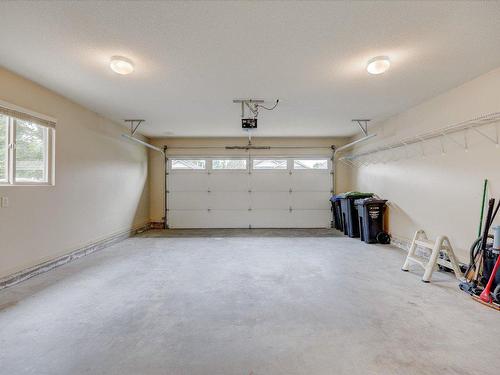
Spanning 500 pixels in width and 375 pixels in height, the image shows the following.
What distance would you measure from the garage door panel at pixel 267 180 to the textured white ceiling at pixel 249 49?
9.81 ft

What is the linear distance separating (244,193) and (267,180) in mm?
737

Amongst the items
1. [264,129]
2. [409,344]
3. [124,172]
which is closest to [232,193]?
[264,129]

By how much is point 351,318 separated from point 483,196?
7.43 feet

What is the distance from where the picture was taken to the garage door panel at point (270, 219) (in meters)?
6.86

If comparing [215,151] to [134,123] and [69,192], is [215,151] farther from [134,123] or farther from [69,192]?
[69,192]

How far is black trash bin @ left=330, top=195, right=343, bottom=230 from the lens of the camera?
20.3 feet

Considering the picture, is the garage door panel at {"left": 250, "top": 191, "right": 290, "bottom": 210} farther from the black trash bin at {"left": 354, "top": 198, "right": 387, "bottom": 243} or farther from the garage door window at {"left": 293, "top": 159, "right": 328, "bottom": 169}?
the black trash bin at {"left": 354, "top": 198, "right": 387, "bottom": 243}

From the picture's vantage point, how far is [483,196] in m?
2.90

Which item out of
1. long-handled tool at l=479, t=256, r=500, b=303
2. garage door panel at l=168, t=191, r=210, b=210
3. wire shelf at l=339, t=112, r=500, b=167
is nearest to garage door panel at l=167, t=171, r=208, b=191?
garage door panel at l=168, t=191, r=210, b=210

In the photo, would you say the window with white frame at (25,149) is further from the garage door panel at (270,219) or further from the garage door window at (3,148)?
the garage door panel at (270,219)

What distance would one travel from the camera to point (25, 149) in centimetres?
318

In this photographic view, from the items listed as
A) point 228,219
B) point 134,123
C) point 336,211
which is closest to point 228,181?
point 228,219

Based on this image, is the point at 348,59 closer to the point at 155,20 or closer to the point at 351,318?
the point at 155,20

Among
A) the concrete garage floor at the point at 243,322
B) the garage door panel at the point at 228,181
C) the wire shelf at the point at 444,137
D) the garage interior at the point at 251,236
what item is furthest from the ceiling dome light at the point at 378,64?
the garage door panel at the point at 228,181
